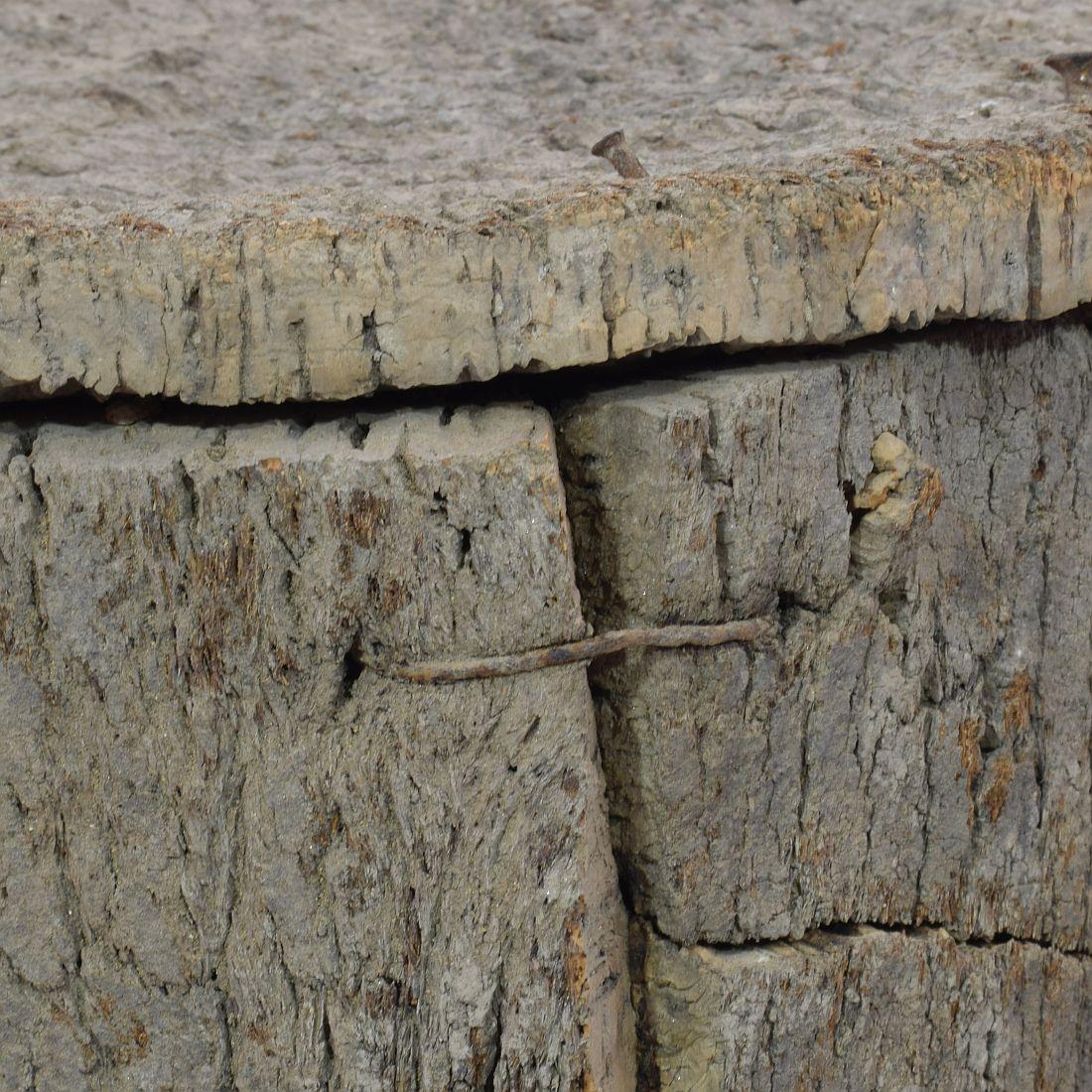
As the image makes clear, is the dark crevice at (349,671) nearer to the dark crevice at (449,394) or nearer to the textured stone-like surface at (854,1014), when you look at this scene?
the dark crevice at (449,394)

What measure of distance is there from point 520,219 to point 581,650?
509mm

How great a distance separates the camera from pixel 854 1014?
1.81 m

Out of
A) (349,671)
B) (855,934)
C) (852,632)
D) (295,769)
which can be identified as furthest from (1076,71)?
(295,769)

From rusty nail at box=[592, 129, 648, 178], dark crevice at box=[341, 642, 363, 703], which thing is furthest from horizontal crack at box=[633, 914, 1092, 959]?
rusty nail at box=[592, 129, 648, 178]

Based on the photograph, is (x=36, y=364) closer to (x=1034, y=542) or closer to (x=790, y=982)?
(x=790, y=982)

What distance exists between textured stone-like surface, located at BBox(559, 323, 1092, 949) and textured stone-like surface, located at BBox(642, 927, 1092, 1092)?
44 millimetres

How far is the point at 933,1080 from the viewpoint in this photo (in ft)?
6.26

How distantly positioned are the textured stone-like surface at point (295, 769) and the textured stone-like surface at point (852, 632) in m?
0.11

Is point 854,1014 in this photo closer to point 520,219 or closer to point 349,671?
point 349,671

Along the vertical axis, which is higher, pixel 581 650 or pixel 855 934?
pixel 581 650

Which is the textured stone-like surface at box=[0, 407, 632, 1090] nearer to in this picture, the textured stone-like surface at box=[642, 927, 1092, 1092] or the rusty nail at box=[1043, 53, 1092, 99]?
the textured stone-like surface at box=[642, 927, 1092, 1092]

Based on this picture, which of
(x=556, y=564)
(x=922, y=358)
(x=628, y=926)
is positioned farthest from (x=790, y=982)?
(x=922, y=358)

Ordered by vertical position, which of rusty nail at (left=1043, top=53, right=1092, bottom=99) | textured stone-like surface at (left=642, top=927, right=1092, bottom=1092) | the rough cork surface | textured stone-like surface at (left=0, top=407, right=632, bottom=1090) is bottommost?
textured stone-like surface at (left=642, top=927, right=1092, bottom=1092)

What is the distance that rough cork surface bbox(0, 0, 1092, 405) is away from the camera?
4.96 ft
